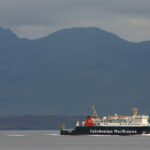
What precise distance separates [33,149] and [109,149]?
14.7 meters

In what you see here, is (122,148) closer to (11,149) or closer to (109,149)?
(109,149)

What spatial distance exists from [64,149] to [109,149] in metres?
8.63

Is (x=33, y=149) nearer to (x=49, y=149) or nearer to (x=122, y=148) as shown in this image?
(x=49, y=149)

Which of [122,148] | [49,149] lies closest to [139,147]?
[122,148]

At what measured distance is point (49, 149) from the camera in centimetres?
19400

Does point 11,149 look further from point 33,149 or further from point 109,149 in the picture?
point 109,149

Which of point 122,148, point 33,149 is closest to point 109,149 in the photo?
point 122,148

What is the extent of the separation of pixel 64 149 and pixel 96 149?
246 inches

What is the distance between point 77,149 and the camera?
195 m

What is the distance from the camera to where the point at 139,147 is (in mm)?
199625

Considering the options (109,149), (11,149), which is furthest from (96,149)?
(11,149)

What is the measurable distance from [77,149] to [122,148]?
28.2 feet

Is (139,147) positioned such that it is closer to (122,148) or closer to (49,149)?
(122,148)

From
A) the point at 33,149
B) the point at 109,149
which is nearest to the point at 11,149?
the point at 33,149
